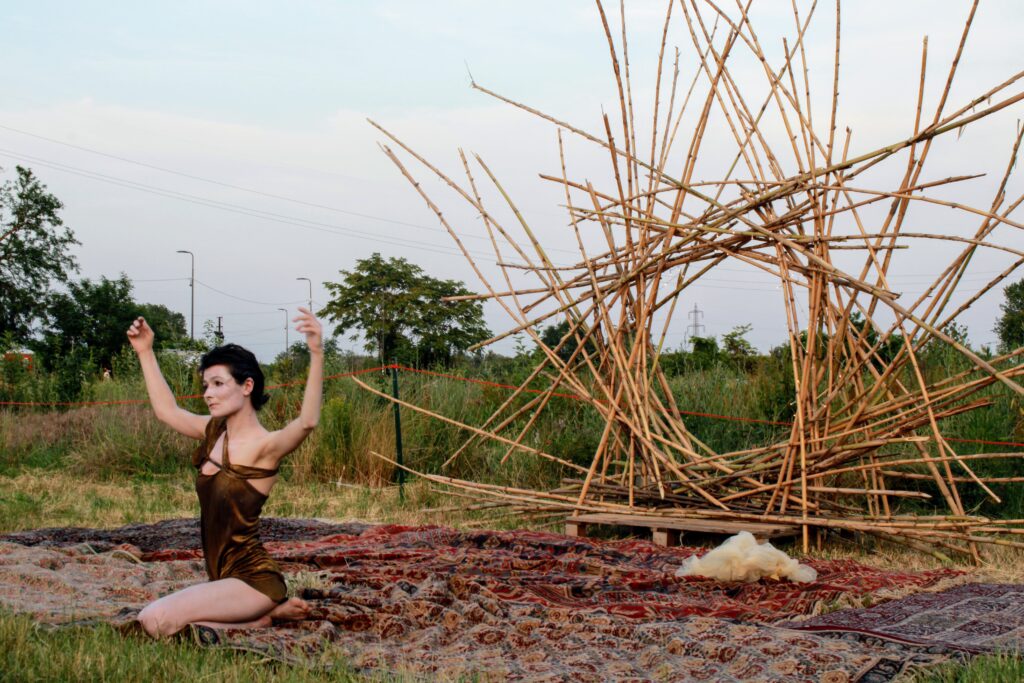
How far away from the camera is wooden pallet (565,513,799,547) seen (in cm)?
556

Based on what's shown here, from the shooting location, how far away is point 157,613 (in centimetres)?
316

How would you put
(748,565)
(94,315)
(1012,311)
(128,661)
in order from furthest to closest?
(94,315), (1012,311), (748,565), (128,661)

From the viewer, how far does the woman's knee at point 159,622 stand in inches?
124

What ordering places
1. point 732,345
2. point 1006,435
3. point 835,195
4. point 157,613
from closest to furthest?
point 157,613, point 835,195, point 1006,435, point 732,345

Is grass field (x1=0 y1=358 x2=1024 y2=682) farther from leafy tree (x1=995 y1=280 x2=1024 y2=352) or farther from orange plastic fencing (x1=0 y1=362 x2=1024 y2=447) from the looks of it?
leafy tree (x1=995 y1=280 x2=1024 y2=352)

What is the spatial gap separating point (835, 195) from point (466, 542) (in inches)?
108

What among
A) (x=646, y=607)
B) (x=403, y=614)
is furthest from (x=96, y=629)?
(x=646, y=607)

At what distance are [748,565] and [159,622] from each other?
2.57 m

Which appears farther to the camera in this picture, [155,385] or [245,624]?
[155,385]

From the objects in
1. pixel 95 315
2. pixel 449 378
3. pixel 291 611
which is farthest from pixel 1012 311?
pixel 95 315

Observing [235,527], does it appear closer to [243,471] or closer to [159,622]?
[243,471]

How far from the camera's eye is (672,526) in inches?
227

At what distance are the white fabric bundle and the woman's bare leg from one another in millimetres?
2113

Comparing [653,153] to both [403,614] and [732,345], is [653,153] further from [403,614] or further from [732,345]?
[732,345]
